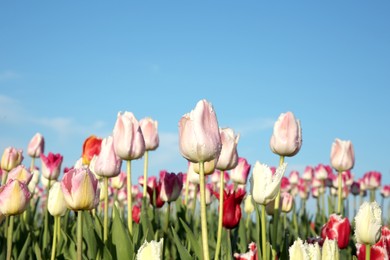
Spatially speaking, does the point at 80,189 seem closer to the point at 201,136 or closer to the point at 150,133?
the point at 201,136

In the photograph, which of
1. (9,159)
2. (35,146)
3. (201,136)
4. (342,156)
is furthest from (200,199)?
(35,146)

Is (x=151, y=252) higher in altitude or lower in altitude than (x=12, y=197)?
lower

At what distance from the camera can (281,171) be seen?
2514 mm

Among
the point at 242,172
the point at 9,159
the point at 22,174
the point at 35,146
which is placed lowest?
the point at 22,174

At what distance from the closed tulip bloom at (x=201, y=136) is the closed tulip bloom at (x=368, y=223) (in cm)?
80

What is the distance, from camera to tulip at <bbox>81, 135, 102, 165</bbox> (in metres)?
4.67

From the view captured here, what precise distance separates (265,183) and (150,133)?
1.82 m

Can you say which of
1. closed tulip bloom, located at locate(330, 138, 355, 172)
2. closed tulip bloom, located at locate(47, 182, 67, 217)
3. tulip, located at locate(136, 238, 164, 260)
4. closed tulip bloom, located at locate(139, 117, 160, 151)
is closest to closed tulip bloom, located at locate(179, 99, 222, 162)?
tulip, located at locate(136, 238, 164, 260)

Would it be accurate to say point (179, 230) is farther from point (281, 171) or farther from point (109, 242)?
point (281, 171)

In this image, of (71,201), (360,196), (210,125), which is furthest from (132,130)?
(360,196)

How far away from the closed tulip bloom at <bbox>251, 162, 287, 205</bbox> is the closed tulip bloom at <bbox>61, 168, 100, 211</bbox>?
0.83 meters

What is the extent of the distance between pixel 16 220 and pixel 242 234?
322cm

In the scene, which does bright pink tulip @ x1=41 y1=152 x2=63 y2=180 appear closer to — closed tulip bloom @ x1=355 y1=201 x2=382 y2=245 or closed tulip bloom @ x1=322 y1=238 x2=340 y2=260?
closed tulip bloom @ x1=355 y1=201 x2=382 y2=245

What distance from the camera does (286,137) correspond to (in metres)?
3.17
